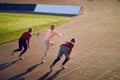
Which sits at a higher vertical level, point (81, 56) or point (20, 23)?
point (20, 23)

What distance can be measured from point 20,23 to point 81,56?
14603 millimetres

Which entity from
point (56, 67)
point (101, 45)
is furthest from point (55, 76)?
point (101, 45)

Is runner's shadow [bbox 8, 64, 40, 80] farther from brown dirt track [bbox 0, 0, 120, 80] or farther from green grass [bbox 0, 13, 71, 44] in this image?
green grass [bbox 0, 13, 71, 44]

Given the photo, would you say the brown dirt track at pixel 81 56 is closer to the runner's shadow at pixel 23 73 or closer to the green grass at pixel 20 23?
the runner's shadow at pixel 23 73

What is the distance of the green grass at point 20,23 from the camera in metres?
27.8

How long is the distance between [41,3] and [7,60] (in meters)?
26.3

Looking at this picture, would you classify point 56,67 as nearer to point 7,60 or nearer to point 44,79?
point 44,79

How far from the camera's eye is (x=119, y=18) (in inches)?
1335

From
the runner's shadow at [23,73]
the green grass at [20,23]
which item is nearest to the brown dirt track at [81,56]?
the runner's shadow at [23,73]

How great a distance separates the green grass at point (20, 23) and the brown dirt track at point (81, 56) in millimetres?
1763

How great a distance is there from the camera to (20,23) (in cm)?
3309

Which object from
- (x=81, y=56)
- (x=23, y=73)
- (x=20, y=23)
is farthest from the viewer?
(x=20, y=23)

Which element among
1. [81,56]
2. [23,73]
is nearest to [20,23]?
[81,56]

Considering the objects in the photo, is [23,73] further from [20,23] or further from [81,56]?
[20,23]
